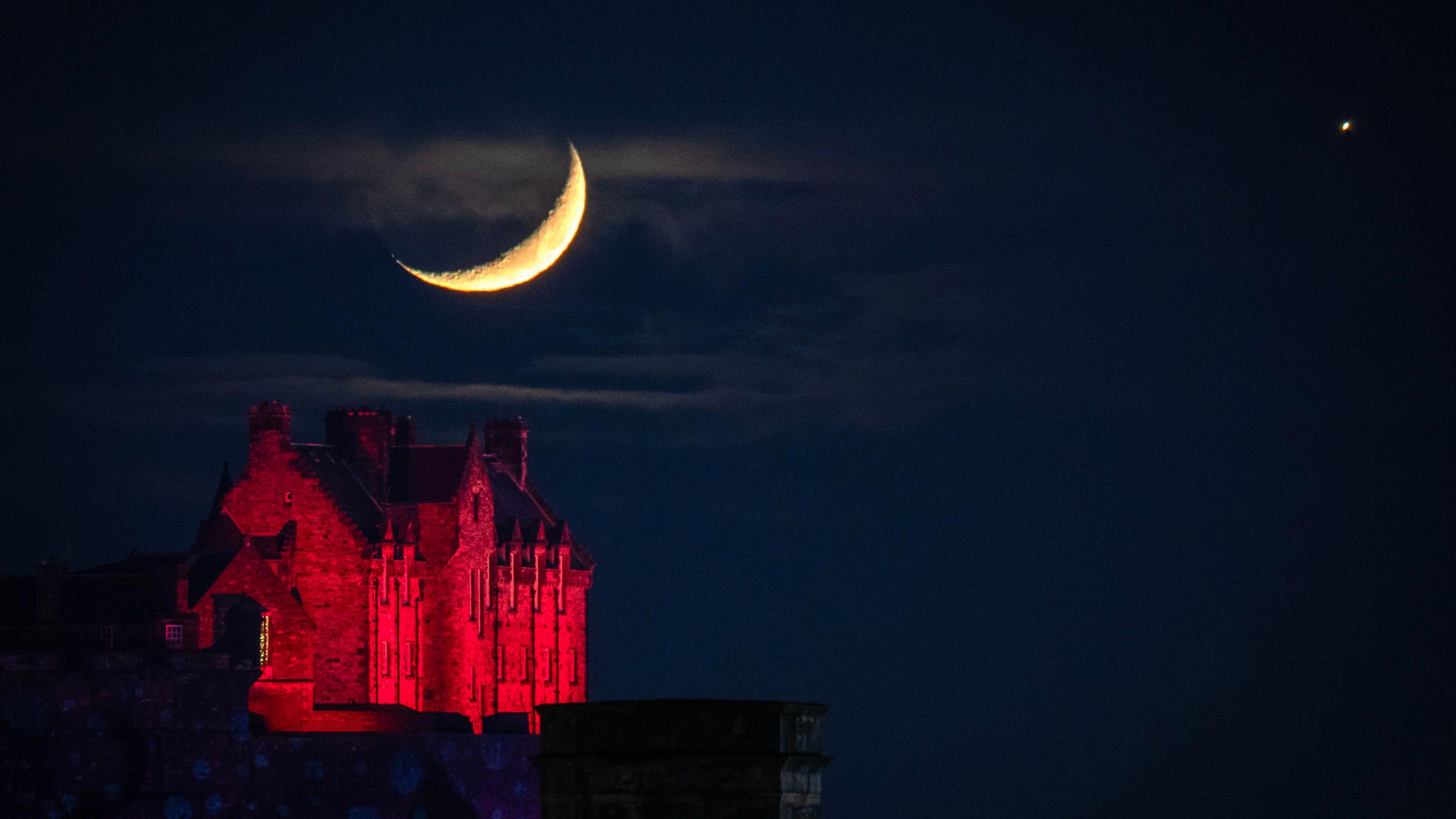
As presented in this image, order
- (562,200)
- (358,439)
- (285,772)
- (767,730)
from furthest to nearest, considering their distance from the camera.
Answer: (562,200), (358,439), (285,772), (767,730)

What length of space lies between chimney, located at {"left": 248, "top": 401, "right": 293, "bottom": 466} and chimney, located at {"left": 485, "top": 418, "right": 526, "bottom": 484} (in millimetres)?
19503

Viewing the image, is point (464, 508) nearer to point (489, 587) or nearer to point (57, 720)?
point (489, 587)

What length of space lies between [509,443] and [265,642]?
90.7ft

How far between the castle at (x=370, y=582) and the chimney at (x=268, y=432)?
69 millimetres

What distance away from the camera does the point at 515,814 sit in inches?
3812

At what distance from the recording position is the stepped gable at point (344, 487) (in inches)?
3794

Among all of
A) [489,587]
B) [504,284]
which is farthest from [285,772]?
[504,284]

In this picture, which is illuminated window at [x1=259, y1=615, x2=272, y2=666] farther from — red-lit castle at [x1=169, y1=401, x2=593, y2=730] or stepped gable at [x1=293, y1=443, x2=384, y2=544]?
stepped gable at [x1=293, y1=443, x2=384, y2=544]

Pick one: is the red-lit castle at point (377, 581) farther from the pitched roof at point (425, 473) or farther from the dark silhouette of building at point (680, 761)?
the dark silhouette of building at point (680, 761)

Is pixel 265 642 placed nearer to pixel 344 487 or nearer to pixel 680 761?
pixel 344 487

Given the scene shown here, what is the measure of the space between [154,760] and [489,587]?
72.8 feet

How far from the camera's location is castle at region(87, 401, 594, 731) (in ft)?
296

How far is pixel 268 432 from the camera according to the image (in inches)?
3812

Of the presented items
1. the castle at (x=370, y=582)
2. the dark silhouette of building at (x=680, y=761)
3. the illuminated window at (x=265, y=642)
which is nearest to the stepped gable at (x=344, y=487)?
the castle at (x=370, y=582)
